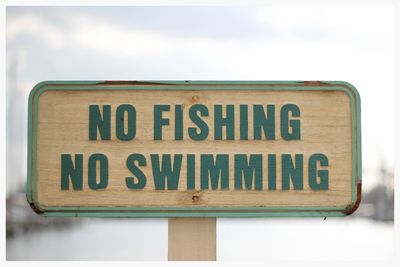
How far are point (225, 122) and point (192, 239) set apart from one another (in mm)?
739

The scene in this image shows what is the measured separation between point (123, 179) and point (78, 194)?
29 cm

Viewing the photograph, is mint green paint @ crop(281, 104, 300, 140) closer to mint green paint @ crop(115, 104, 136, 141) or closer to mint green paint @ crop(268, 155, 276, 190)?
mint green paint @ crop(268, 155, 276, 190)

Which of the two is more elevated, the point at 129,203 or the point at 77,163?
the point at 77,163

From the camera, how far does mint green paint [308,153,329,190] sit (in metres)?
3.29

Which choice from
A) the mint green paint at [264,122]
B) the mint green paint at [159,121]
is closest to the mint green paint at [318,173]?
the mint green paint at [264,122]

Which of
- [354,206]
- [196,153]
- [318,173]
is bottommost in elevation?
[354,206]

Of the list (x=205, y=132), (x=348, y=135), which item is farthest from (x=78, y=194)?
(x=348, y=135)

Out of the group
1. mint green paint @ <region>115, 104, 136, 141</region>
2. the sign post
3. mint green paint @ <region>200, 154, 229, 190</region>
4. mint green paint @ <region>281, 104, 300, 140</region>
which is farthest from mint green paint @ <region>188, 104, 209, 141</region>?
mint green paint @ <region>281, 104, 300, 140</region>

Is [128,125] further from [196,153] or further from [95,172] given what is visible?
[196,153]

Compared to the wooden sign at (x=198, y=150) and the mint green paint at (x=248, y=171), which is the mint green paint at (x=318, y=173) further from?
the mint green paint at (x=248, y=171)

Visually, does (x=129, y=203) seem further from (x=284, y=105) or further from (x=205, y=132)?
(x=284, y=105)

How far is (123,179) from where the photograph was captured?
329 centimetres

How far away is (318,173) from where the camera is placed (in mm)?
3291

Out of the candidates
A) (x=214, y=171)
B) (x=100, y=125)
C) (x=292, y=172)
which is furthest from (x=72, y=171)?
(x=292, y=172)
